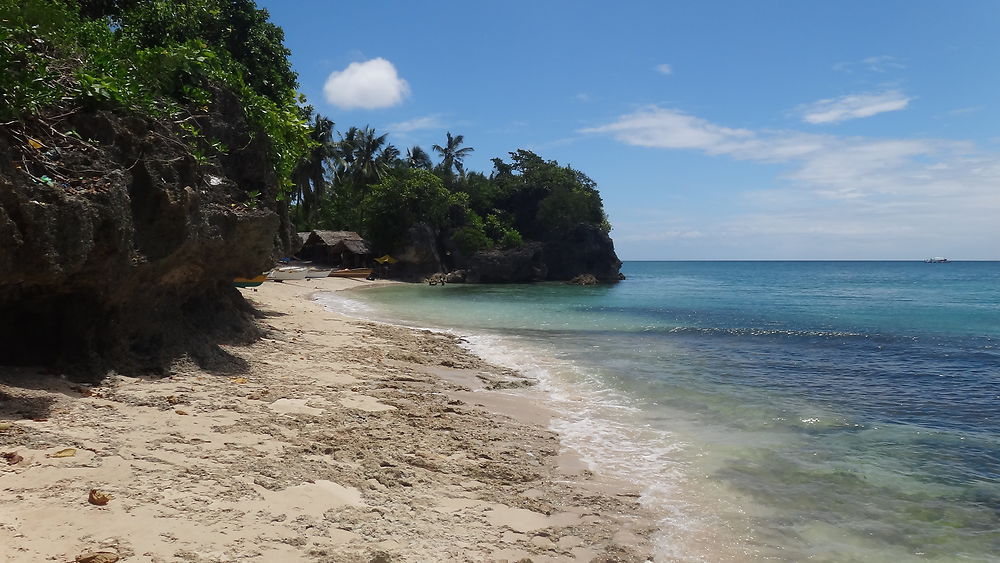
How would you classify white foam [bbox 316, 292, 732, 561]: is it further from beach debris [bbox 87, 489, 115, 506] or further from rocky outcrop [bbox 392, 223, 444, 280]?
rocky outcrop [bbox 392, 223, 444, 280]

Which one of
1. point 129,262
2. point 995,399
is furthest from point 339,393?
point 995,399

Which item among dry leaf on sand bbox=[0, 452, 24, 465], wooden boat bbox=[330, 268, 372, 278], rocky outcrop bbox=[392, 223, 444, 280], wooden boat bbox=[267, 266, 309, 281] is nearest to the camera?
dry leaf on sand bbox=[0, 452, 24, 465]

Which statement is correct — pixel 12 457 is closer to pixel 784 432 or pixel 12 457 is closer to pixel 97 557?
pixel 97 557

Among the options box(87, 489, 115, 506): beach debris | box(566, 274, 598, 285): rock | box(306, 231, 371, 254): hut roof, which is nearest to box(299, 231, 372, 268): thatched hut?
box(306, 231, 371, 254): hut roof

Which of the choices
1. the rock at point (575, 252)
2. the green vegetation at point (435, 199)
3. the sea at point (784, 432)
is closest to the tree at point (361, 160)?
the green vegetation at point (435, 199)

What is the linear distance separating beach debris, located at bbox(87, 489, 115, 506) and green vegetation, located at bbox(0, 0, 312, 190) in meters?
3.29

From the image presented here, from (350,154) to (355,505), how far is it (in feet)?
168

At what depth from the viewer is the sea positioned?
4.55 meters

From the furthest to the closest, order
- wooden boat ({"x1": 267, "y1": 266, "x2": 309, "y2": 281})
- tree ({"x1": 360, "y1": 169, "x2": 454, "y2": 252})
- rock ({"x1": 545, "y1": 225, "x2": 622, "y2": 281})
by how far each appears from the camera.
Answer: rock ({"x1": 545, "y1": 225, "x2": 622, "y2": 281}) → tree ({"x1": 360, "y1": 169, "x2": 454, "y2": 252}) → wooden boat ({"x1": 267, "y1": 266, "x2": 309, "y2": 281})

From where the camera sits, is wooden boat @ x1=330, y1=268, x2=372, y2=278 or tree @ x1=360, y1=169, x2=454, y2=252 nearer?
wooden boat @ x1=330, y1=268, x2=372, y2=278

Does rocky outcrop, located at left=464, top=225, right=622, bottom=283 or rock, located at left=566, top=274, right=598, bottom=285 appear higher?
rocky outcrop, located at left=464, top=225, right=622, bottom=283

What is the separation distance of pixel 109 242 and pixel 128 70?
246 centimetres

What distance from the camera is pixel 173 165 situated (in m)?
6.52

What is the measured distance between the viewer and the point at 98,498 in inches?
135
